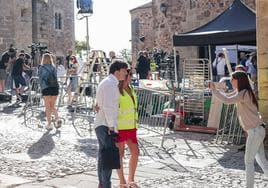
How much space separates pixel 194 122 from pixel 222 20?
3.06 meters

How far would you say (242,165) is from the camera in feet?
27.1

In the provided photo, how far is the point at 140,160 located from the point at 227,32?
4734 mm

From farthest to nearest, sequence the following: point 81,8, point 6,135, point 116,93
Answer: point 81,8 → point 6,135 → point 116,93

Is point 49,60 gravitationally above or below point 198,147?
above

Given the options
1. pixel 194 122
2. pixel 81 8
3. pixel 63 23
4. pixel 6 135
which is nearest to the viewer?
pixel 6 135

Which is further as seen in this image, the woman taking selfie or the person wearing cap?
the person wearing cap

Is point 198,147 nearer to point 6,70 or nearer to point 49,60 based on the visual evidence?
point 49,60

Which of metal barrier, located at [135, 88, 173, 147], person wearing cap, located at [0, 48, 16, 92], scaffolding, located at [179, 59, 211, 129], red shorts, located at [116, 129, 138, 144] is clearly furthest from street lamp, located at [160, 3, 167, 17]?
red shorts, located at [116, 129, 138, 144]

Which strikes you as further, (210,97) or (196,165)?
(210,97)

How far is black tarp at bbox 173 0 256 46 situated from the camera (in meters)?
12.2

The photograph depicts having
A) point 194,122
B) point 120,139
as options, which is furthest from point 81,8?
point 120,139

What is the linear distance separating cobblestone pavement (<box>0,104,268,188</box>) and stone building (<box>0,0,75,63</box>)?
17894 mm

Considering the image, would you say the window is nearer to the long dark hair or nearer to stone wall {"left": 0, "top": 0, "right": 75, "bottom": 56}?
stone wall {"left": 0, "top": 0, "right": 75, "bottom": 56}

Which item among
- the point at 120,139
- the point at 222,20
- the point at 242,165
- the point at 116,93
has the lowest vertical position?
the point at 242,165
